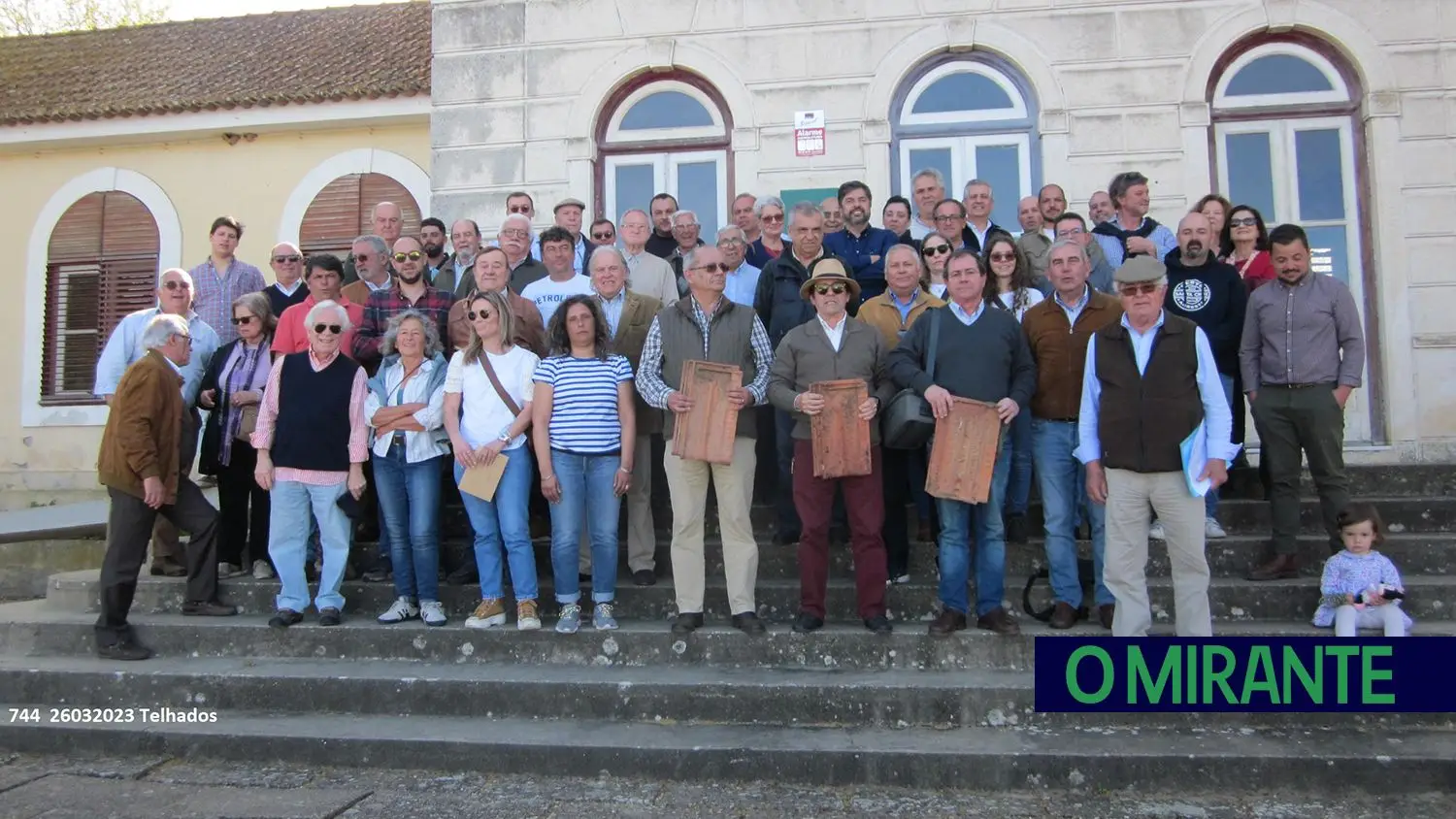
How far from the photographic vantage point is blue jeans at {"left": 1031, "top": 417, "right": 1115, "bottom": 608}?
5.01 m

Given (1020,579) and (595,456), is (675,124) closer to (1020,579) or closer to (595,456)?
(595,456)

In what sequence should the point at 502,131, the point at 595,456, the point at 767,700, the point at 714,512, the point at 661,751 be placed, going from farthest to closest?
the point at 502,131, the point at 714,512, the point at 595,456, the point at 767,700, the point at 661,751

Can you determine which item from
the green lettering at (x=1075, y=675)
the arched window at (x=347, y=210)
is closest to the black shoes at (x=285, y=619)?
the green lettering at (x=1075, y=675)

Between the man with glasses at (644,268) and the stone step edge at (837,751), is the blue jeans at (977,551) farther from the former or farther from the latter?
the man with glasses at (644,268)

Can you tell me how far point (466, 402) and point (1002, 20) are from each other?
20.1ft

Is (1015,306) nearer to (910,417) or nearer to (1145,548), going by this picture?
(910,417)

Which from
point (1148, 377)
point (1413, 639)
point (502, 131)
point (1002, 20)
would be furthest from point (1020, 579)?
point (502, 131)

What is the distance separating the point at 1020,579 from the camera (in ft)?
17.9

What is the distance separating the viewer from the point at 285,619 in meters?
5.44

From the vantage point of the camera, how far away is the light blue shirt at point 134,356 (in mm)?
6211

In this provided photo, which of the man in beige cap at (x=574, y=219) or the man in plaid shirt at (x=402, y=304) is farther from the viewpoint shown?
the man in beige cap at (x=574, y=219)

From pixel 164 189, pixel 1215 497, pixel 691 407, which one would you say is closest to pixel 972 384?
pixel 691 407

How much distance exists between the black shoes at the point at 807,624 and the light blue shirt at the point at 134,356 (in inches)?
168

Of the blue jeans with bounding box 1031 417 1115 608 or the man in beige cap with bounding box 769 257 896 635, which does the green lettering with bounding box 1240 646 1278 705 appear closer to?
the blue jeans with bounding box 1031 417 1115 608
